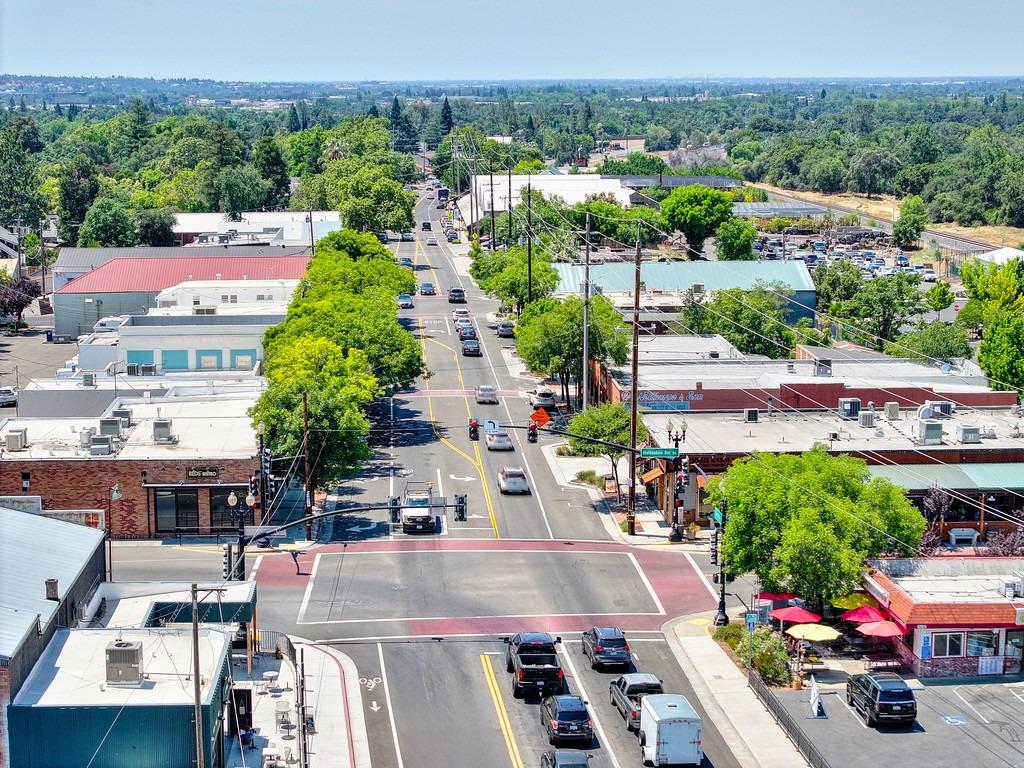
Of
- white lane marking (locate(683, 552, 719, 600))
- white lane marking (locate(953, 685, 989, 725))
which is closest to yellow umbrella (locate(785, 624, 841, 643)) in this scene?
white lane marking (locate(953, 685, 989, 725))

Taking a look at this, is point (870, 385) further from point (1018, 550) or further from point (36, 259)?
point (36, 259)

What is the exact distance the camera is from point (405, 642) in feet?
164

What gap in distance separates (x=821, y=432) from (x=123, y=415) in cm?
3434

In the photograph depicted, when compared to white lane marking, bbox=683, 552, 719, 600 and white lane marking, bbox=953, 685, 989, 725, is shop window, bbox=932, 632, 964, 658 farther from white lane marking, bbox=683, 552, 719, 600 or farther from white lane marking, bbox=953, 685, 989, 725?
white lane marking, bbox=683, 552, 719, 600

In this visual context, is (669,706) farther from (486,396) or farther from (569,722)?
(486,396)

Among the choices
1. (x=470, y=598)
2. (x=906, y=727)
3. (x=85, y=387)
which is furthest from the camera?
(x=85, y=387)

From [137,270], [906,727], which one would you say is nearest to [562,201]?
[137,270]

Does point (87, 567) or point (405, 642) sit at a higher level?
point (87, 567)

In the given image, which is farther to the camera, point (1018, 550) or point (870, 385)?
point (870, 385)

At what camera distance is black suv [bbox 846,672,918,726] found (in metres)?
42.6

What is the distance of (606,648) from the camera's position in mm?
47375

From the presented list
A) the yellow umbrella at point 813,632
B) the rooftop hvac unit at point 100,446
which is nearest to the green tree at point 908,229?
the rooftop hvac unit at point 100,446

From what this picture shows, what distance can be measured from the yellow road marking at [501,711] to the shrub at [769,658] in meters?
8.56

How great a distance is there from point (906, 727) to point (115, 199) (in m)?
147
